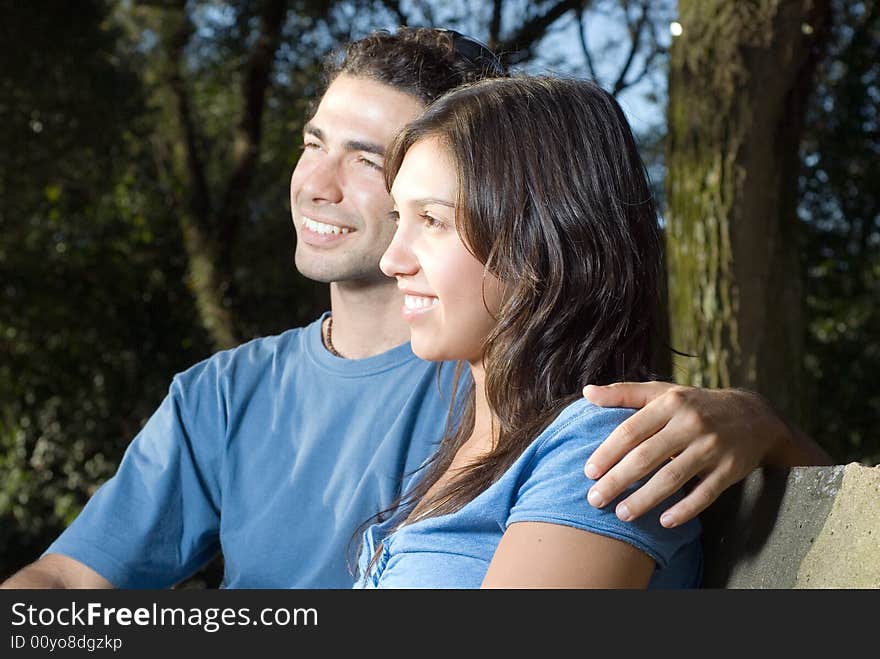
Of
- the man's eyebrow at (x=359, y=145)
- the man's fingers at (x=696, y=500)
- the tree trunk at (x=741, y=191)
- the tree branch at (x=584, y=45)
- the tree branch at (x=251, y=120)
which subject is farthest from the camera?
the tree branch at (x=251, y=120)

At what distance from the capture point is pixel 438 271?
142 centimetres

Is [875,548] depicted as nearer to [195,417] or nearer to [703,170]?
[195,417]

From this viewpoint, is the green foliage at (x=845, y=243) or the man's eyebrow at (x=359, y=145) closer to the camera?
the man's eyebrow at (x=359, y=145)

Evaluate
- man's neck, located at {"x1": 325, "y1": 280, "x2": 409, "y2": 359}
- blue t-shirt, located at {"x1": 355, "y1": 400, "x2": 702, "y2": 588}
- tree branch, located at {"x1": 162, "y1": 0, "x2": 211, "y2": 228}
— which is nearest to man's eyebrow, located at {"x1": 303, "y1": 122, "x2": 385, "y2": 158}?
man's neck, located at {"x1": 325, "y1": 280, "x2": 409, "y2": 359}

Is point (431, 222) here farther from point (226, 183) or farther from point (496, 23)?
point (226, 183)

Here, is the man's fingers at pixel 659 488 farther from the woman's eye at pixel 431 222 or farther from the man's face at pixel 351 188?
the man's face at pixel 351 188

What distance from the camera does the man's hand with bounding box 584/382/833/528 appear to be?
1.16m

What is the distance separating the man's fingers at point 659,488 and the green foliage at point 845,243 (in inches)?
199

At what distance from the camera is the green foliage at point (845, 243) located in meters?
6.02

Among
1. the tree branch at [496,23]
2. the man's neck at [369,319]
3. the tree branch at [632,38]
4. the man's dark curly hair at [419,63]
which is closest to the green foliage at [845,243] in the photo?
the tree branch at [632,38]

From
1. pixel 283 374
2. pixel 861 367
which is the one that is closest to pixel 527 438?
pixel 283 374

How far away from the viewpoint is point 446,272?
1.42 m

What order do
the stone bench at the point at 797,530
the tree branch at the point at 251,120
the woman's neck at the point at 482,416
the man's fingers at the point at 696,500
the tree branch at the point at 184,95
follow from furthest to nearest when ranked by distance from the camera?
the tree branch at the point at 184,95 < the tree branch at the point at 251,120 < the woman's neck at the point at 482,416 < the man's fingers at the point at 696,500 < the stone bench at the point at 797,530

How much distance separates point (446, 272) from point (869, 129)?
5.28 meters
